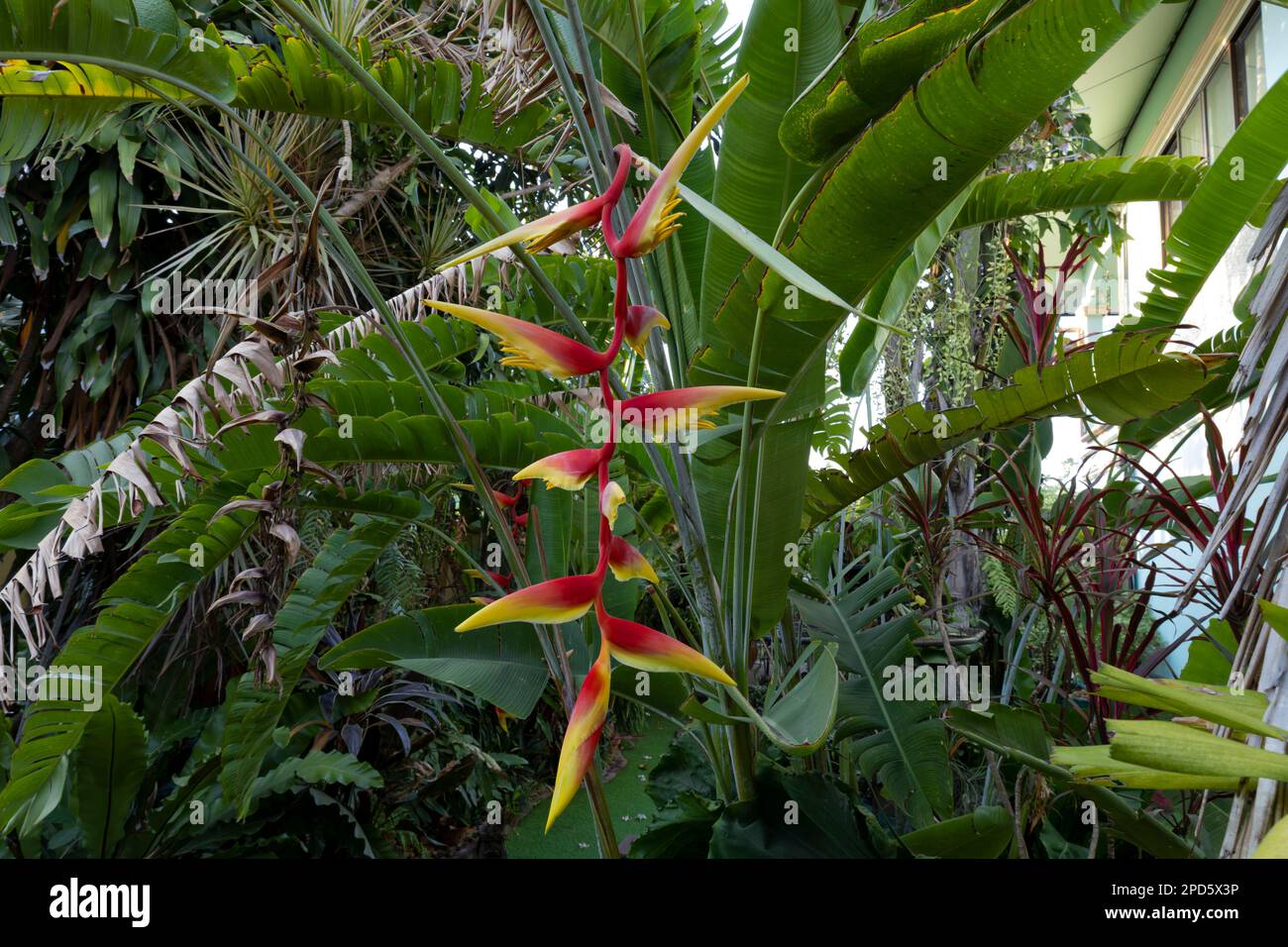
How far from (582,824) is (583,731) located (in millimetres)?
3213

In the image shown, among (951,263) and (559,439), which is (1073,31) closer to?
(559,439)

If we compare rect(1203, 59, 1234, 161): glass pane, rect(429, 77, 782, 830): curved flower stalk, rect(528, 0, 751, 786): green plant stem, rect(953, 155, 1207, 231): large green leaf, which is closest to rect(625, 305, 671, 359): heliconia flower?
rect(429, 77, 782, 830): curved flower stalk

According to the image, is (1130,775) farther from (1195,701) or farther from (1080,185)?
(1080,185)

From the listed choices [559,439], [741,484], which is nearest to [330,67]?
[559,439]

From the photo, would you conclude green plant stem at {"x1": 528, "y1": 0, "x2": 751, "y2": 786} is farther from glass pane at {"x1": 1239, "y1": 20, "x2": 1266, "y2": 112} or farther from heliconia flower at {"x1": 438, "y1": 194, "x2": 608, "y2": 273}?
glass pane at {"x1": 1239, "y1": 20, "x2": 1266, "y2": 112}

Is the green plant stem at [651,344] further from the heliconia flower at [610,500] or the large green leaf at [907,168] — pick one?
the heliconia flower at [610,500]

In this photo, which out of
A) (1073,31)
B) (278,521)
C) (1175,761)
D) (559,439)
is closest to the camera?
(1175,761)

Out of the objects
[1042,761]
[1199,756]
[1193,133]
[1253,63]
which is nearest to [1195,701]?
[1199,756]

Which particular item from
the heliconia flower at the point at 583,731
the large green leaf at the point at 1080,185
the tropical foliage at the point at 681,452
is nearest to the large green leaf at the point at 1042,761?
the tropical foliage at the point at 681,452

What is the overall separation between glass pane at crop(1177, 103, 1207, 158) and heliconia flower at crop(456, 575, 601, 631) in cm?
460

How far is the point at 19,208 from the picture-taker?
255 cm

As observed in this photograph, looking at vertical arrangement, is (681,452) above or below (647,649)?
above

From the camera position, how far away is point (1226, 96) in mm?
3434

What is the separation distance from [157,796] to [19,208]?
6.38 ft
